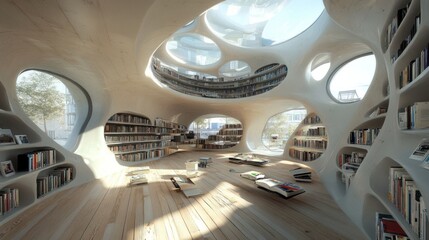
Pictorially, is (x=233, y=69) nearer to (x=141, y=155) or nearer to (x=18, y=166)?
(x=141, y=155)

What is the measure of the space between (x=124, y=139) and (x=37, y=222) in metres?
3.50

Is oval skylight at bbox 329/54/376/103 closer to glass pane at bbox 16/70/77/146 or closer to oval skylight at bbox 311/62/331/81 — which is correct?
oval skylight at bbox 311/62/331/81

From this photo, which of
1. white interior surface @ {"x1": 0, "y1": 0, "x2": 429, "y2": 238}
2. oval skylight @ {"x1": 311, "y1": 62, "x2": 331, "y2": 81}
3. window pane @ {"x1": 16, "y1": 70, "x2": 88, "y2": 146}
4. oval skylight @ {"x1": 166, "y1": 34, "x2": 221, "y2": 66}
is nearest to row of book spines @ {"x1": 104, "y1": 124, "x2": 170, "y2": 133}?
white interior surface @ {"x1": 0, "y1": 0, "x2": 429, "y2": 238}

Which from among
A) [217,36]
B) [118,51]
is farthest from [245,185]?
[217,36]

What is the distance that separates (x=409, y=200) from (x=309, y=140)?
5081 millimetres

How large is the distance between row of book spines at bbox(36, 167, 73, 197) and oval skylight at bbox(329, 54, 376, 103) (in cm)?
714

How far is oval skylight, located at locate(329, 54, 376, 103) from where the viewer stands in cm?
450

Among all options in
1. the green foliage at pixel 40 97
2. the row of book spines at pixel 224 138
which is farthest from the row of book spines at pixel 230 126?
the green foliage at pixel 40 97

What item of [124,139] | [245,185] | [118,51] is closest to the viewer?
[118,51]

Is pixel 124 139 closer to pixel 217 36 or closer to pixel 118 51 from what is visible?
pixel 118 51

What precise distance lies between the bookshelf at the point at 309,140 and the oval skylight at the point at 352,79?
1029mm

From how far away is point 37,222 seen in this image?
2.21 meters

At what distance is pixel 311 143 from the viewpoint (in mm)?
5867

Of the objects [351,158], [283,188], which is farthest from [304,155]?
[283,188]
